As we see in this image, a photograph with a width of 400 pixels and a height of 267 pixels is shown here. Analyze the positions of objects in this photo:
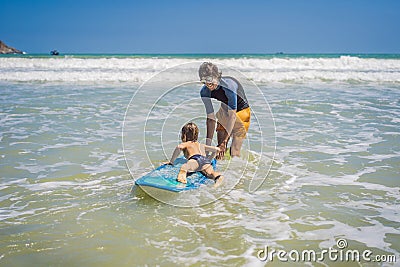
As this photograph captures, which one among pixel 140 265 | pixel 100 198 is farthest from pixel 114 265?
pixel 100 198

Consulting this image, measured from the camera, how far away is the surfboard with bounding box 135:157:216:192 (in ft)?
11.9

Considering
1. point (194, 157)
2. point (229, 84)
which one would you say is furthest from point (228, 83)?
point (194, 157)

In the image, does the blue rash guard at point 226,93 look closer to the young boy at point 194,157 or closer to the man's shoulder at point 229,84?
the man's shoulder at point 229,84

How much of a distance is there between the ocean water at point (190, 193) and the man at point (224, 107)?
0.82 feet

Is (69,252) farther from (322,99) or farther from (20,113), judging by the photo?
(322,99)

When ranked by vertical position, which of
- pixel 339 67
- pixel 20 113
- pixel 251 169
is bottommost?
pixel 251 169

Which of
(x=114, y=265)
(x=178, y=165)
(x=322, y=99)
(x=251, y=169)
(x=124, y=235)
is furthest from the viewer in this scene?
(x=322, y=99)

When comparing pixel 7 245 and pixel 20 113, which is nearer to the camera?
pixel 7 245

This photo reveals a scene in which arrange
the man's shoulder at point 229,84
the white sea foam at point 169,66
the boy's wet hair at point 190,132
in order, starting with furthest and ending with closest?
the white sea foam at point 169,66 → the man's shoulder at point 229,84 → the boy's wet hair at point 190,132

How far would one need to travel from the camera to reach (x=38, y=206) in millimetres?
3615

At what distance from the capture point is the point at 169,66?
22.3m

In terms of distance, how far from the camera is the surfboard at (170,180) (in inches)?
143

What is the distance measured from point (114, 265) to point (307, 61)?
23.3 metres

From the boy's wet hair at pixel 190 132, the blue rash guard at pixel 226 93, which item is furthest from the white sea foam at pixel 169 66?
the boy's wet hair at pixel 190 132
